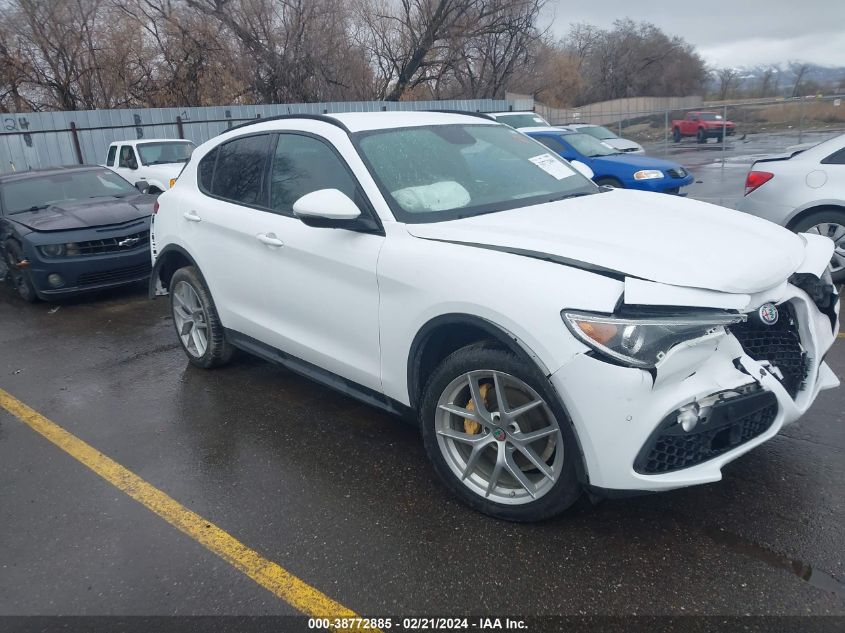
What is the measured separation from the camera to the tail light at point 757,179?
21.9 feet

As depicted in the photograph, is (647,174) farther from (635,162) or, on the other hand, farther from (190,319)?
(190,319)

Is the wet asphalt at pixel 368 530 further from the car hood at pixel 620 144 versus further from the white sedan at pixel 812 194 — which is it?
the car hood at pixel 620 144

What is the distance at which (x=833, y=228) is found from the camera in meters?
6.36

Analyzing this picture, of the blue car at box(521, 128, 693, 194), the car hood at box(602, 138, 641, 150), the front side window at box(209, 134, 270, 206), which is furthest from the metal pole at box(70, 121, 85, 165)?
the front side window at box(209, 134, 270, 206)

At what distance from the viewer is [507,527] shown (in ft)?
9.90

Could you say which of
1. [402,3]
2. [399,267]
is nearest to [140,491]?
[399,267]

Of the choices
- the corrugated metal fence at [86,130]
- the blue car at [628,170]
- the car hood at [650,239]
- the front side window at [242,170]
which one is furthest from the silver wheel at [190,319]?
the corrugated metal fence at [86,130]

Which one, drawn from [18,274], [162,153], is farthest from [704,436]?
[162,153]

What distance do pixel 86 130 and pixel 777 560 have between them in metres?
20.4

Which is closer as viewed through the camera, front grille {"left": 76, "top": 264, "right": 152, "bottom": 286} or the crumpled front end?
the crumpled front end

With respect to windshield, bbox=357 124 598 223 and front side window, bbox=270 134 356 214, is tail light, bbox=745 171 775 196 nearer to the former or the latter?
windshield, bbox=357 124 598 223

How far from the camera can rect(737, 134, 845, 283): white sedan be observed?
20.7 ft

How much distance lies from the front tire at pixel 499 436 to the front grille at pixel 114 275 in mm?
5592

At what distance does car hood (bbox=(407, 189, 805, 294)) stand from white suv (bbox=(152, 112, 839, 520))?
0.04ft
